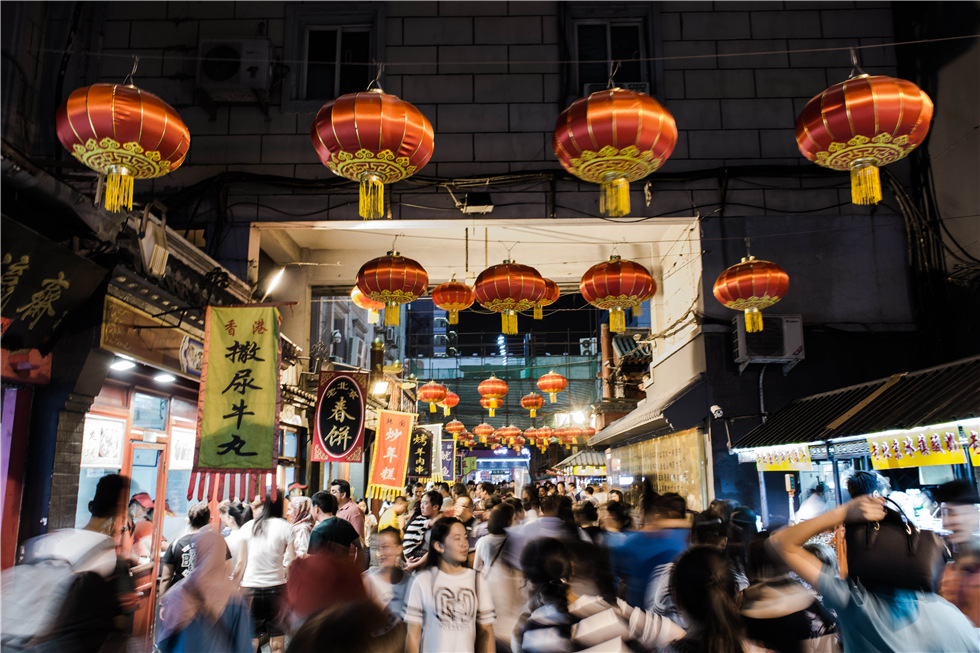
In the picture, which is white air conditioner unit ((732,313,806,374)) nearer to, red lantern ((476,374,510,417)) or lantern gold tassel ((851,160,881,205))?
lantern gold tassel ((851,160,881,205))

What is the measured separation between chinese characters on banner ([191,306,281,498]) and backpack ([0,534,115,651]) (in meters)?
4.14

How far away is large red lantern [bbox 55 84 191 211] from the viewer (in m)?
6.33

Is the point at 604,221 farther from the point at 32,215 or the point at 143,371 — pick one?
the point at 32,215

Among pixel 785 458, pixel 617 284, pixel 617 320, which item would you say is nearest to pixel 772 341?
pixel 785 458

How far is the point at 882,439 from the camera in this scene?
8.08 metres

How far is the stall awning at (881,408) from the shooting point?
7.31m

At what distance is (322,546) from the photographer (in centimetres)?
520

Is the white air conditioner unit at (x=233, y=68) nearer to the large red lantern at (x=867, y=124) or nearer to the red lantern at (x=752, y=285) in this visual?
the red lantern at (x=752, y=285)

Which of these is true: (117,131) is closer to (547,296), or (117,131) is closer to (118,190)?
(118,190)

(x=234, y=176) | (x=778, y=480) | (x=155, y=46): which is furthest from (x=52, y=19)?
(x=778, y=480)

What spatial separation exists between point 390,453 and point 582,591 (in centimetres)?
1064

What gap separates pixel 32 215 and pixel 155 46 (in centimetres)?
801

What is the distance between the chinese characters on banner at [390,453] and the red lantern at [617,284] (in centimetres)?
513

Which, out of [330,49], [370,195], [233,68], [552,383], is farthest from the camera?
[552,383]
